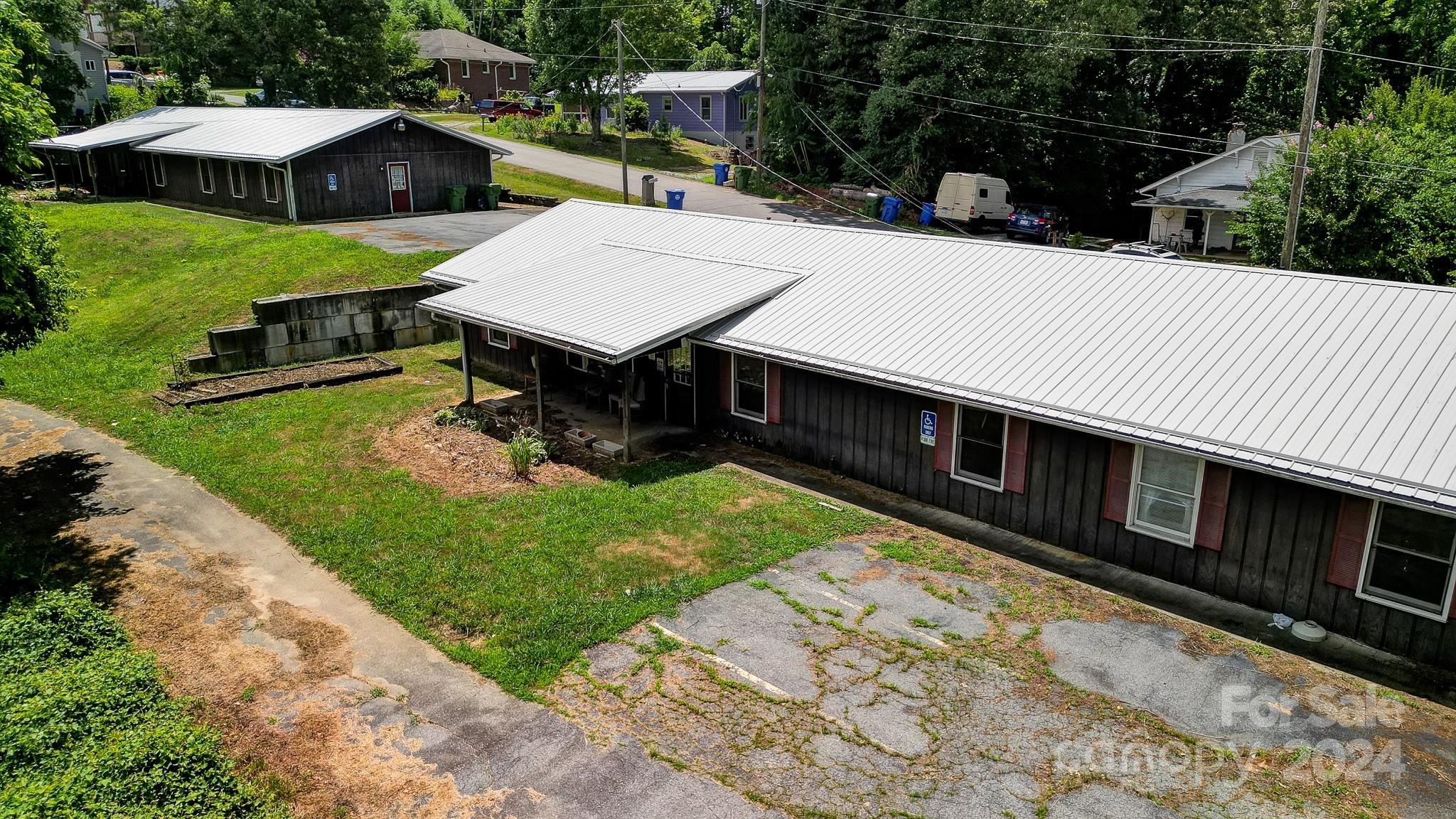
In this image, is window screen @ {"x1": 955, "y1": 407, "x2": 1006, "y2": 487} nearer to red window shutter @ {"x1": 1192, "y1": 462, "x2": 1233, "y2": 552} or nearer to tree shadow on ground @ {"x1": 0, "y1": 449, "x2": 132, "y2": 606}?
red window shutter @ {"x1": 1192, "y1": 462, "x2": 1233, "y2": 552}

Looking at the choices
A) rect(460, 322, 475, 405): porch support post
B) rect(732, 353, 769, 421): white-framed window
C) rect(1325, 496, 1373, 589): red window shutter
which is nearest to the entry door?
rect(460, 322, 475, 405): porch support post

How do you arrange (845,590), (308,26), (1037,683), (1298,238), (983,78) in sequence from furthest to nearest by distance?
(308,26), (983,78), (1298,238), (845,590), (1037,683)

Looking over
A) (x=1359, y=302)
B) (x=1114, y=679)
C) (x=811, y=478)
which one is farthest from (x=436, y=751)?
(x=1359, y=302)

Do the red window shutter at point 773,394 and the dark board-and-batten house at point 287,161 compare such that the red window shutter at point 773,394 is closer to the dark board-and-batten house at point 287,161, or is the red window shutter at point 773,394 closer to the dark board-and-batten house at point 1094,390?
the dark board-and-batten house at point 1094,390

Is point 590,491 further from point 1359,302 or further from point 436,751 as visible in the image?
point 1359,302

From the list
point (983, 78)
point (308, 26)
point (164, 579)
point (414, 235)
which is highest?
point (308, 26)

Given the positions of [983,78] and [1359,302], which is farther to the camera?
[983,78]

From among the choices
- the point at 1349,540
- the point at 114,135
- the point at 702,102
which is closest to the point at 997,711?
the point at 1349,540

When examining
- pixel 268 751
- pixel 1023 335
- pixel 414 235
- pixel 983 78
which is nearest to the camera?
pixel 268 751
